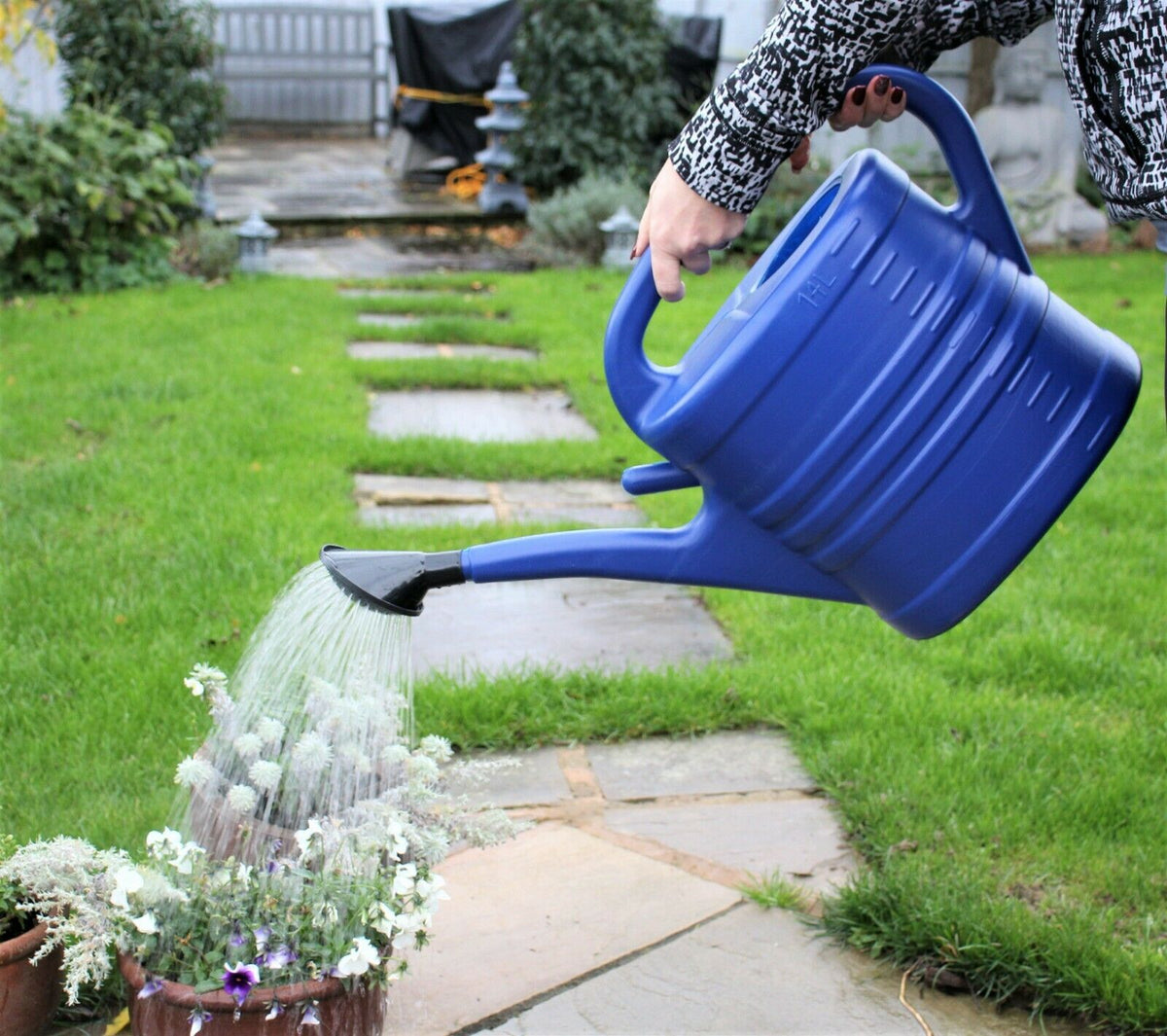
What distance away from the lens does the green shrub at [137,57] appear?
789 centimetres

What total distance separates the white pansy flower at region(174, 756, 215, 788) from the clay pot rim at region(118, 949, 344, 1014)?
24 centimetres

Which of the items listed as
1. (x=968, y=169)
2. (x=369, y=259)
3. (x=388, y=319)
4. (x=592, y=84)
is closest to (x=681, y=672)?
(x=968, y=169)

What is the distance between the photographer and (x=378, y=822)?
5.65ft

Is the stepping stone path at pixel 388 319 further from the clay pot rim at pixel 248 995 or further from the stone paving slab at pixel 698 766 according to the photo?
the clay pot rim at pixel 248 995

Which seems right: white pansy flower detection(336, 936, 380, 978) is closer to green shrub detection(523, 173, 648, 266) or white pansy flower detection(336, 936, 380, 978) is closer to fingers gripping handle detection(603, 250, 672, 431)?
fingers gripping handle detection(603, 250, 672, 431)

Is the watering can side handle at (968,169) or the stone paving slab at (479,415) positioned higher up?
the watering can side handle at (968,169)

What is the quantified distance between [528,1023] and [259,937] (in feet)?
1.43

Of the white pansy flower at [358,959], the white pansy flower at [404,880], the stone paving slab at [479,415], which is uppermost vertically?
the white pansy flower at [404,880]

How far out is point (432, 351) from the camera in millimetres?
5555

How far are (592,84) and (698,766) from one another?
6726mm

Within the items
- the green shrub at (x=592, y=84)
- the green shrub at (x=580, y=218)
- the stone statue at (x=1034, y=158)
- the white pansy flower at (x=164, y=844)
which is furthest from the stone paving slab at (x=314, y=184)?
the white pansy flower at (x=164, y=844)

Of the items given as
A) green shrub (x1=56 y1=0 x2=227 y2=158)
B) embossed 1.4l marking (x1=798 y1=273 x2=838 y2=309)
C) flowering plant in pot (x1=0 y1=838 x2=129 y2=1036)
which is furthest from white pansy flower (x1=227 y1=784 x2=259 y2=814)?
green shrub (x1=56 y1=0 x2=227 y2=158)

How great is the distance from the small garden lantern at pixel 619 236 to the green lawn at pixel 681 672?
92.5 inches

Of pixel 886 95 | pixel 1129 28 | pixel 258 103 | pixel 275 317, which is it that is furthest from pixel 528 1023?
pixel 258 103
